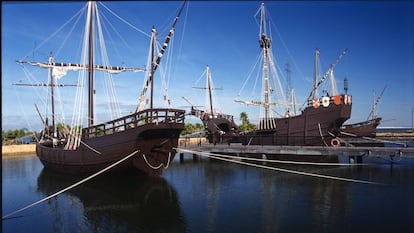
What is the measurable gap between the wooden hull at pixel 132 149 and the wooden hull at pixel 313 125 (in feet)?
30.4

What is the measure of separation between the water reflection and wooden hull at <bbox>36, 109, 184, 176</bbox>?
2.71 feet

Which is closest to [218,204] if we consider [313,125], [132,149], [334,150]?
[132,149]

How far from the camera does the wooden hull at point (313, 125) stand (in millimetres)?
22562

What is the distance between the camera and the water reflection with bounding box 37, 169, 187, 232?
9601 mm

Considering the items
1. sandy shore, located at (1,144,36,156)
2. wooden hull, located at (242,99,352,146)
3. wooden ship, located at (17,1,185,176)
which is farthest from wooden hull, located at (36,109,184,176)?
sandy shore, located at (1,144,36,156)

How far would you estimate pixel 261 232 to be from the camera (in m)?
8.60

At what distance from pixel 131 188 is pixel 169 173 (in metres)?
5.72

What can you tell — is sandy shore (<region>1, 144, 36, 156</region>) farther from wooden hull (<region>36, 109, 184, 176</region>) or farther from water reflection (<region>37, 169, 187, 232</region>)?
wooden hull (<region>36, 109, 184, 176</region>)

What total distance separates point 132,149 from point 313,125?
14.5 metres

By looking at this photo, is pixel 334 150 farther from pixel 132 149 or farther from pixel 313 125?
pixel 132 149

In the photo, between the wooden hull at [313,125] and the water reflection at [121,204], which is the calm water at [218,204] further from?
the wooden hull at [313,125]

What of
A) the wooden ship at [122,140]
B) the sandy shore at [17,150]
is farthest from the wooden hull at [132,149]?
the sandy shore at [17,150]

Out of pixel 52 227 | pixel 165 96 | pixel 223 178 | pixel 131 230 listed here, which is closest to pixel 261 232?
pixel 131 230

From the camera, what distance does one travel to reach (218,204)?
38.7 feet
